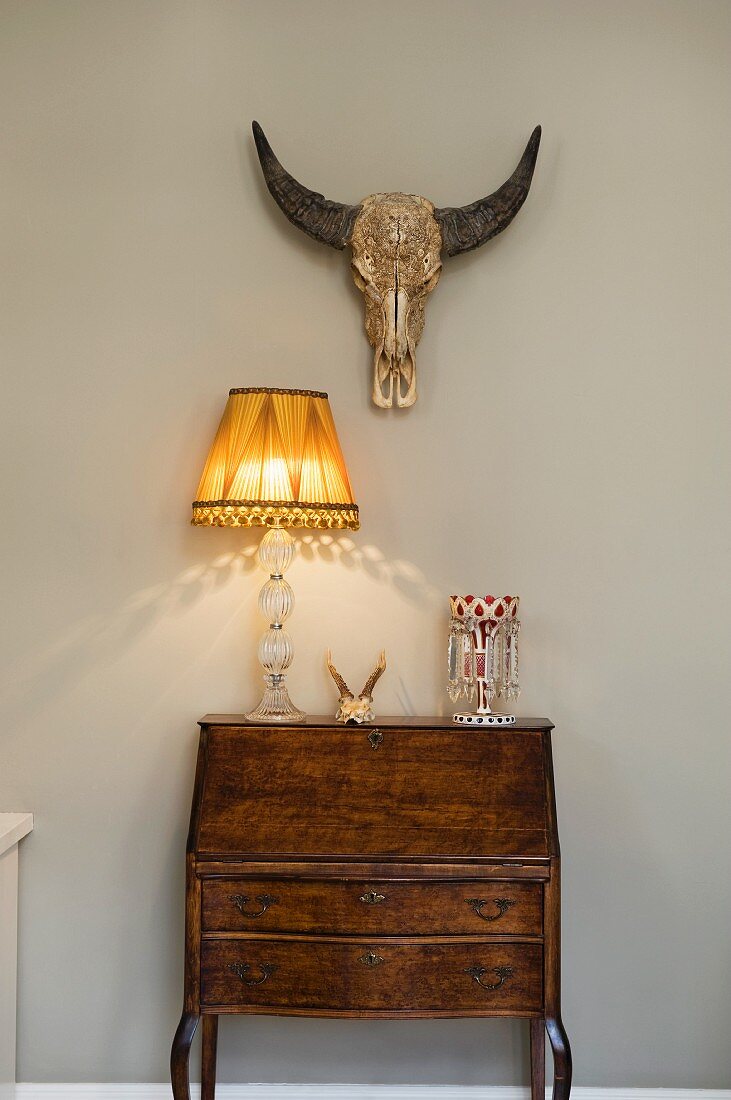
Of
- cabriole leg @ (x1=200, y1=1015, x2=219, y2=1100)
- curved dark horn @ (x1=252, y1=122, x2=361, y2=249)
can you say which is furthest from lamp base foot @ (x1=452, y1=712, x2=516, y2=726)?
curved dark horn @ (x1=252, y1=122, x2=361, y2=249)

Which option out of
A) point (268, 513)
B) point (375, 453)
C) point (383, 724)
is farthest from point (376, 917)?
point (375, 453)

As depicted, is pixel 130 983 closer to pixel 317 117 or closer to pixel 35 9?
pixel 317 117

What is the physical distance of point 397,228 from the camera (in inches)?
101

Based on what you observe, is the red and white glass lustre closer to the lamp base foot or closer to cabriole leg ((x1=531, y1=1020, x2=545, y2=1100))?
the lamp base foot

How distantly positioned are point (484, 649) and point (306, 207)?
46.7 inches

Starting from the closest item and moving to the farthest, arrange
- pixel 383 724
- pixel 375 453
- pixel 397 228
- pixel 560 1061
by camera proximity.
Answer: pixel 560 1061 < pixel 383 724 < pixel 397 228 < pixel 375 453

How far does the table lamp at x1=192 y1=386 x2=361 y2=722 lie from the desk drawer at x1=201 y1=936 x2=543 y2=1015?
55 cm

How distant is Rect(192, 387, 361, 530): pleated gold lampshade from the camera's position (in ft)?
7.61

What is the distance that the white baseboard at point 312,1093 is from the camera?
8.50 feet

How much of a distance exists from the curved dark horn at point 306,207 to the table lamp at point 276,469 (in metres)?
0.45

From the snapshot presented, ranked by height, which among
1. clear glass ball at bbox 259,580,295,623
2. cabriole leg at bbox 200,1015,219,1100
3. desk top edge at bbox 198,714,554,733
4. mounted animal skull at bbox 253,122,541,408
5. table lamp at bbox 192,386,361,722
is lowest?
cabriole leg at bbox 200,1015,219,1100

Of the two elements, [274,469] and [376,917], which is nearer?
[376,917]

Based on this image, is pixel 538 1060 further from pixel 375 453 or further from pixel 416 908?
pixel 375 453

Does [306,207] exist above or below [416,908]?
above
